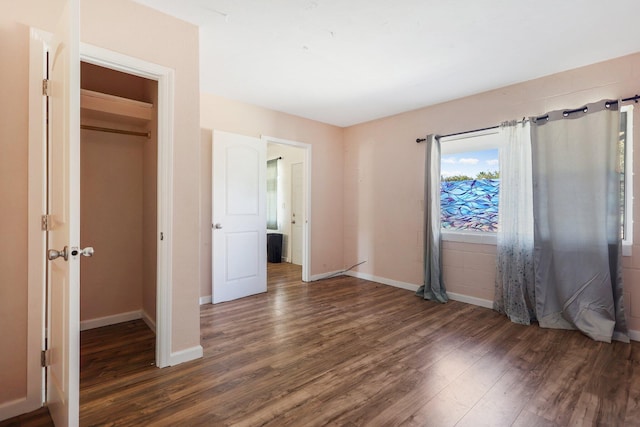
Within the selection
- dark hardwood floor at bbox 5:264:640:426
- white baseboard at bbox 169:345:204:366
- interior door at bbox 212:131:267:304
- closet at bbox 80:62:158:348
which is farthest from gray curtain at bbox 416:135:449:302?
closet at bbox 80:62:158:348

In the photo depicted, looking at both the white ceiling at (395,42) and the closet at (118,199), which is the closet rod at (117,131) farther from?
the white ceiling at (395,42)

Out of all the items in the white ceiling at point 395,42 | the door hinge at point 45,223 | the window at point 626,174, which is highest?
the white ceiling at point 395,42

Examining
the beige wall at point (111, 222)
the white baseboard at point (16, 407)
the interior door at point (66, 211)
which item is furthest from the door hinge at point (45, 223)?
the beige wall at point (111, 222)

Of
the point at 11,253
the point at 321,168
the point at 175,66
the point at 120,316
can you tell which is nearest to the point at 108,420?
the point at 11,253

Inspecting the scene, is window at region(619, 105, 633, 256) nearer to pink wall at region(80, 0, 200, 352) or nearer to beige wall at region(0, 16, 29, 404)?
pink wall at region(80, 0, 200, 352)

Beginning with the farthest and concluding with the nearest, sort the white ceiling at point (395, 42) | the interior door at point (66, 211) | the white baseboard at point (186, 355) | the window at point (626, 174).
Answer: the window at point (626, 174), the white baseboard at point (186, 355), the white ceiling at point (395, 42), the interior door at point (66, 211)

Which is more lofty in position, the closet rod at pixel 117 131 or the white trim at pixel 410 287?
the closet rod at pixel 117 131

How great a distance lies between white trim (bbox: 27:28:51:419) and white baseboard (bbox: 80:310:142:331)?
1.27 m

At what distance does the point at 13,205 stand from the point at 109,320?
177 cm

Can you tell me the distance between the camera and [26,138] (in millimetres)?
1716

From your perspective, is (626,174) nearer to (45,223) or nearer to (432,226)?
(432,226)

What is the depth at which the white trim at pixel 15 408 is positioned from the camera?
1672 millimetres

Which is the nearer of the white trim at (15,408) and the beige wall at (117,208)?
the white trim at (15,408)

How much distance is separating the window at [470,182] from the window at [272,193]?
3.66 m
